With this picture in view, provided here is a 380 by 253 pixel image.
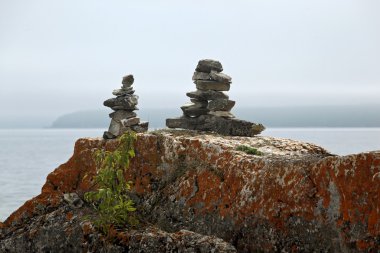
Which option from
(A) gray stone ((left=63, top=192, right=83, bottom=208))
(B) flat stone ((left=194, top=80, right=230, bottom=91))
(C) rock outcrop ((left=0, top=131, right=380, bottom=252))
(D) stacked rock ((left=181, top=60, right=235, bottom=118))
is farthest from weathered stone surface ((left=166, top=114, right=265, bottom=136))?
(A) gray stone ((left=63, top=192, right=83, bottom=208))

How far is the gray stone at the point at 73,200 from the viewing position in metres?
21.3

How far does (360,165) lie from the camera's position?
15797 mm

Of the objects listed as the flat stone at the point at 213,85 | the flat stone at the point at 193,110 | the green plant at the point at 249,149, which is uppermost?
the flat stone at the point at 213,85

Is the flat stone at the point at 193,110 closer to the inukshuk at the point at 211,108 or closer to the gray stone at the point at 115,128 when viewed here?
the inukshuk at the point at 211,108

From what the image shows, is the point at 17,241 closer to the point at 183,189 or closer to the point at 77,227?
the point at 77,227

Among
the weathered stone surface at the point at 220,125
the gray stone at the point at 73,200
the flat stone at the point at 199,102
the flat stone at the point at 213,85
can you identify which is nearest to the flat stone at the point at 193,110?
the flat stone at the point at 199,102

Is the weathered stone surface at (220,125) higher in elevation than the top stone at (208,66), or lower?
lower

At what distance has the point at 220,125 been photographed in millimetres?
24656

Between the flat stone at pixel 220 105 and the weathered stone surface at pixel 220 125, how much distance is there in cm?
37

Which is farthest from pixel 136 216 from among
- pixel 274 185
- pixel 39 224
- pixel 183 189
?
pixel 274 185

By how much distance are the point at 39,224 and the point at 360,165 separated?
11.2 metres

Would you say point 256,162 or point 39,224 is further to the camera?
point 39,224

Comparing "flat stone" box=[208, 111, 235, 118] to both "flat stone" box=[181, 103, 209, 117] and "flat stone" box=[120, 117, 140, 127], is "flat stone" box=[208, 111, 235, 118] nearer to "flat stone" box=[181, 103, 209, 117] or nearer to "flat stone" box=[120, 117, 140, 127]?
"flat stone" box=[181, 103, 209, 117]

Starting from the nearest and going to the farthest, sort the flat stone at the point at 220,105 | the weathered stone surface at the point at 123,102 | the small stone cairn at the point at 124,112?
the small stone cairn at the point at 124,112 < the weathered stone surface at the point at 123,102 < the flat stone at the point at 220,105
